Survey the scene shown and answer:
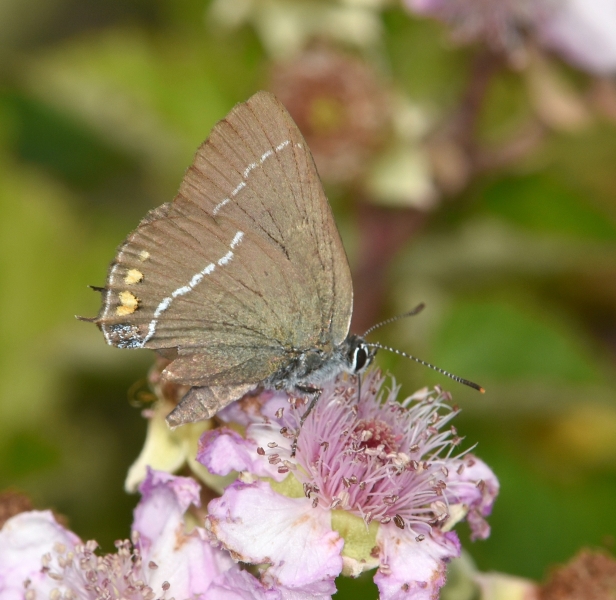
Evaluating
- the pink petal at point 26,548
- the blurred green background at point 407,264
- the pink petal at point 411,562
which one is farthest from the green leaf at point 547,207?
the pink petal at point 26,548

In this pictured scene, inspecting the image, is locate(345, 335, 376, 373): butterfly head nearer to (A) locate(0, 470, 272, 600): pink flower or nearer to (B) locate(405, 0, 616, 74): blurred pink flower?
(A) locate(0, 470, 272, 600): pink flower

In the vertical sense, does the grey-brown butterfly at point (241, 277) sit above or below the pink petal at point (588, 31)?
below

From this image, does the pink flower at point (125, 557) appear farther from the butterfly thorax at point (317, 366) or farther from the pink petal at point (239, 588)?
the butterfly thorax at point (317, 366)

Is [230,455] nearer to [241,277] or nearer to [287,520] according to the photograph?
[287,520]

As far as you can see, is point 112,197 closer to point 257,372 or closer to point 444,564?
point 257,372

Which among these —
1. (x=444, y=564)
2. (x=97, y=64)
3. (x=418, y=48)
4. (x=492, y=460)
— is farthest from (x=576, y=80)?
(x=444, y=564)

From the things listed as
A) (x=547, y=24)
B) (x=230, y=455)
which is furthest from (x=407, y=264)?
(x=230, y=455)

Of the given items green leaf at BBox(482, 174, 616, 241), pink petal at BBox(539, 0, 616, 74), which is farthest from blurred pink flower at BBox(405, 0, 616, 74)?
green leaf at BBox(482, 174, 616, 241)
